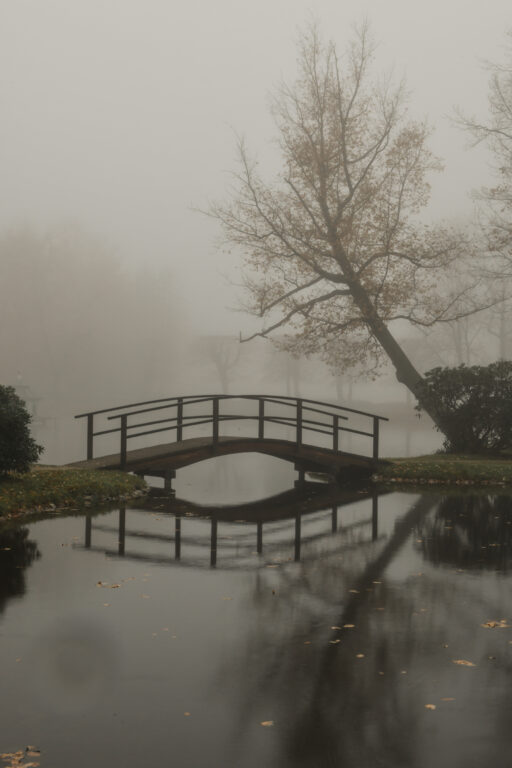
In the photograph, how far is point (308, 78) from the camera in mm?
29031

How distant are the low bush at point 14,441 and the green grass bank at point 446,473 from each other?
9146 millimetres

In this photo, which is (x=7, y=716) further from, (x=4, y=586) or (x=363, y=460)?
(x=363, y=460)

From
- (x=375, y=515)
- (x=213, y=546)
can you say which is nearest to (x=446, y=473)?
(x=375, y=515)

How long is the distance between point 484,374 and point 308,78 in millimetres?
12586

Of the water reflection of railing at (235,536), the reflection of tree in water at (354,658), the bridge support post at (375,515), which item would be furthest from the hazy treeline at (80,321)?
the reflection of tree in water at (354,658)

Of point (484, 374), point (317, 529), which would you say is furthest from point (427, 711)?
point (484, 374)

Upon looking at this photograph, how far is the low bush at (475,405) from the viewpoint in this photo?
→ 24.2 metres

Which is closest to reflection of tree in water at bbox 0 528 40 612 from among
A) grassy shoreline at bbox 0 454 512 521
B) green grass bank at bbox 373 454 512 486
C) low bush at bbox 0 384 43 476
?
grassy shoreline at bbox 0 454 512 521

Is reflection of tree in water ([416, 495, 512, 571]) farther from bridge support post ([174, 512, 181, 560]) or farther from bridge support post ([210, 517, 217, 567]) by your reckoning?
bridge support post ([174, 512, 181, 560])

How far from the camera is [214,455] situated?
20297 millimetres

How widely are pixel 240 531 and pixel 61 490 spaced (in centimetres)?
421

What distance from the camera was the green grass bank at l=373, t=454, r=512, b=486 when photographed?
66.5 feet

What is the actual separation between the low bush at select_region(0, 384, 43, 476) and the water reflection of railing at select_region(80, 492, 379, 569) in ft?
7.37

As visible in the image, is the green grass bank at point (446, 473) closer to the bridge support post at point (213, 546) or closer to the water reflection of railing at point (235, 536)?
the water reflection of railing at point (235, 536)
